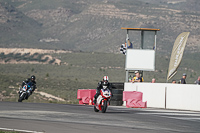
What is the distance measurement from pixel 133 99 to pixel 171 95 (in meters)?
2.16

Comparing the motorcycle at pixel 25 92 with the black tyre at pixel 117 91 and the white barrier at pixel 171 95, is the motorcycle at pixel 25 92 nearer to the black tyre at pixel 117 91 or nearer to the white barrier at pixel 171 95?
the black tyre at pixel 117 91

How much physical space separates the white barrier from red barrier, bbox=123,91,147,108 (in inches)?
17.4

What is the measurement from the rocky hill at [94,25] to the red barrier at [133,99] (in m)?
110

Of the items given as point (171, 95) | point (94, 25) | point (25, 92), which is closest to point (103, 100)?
point (171, 95)

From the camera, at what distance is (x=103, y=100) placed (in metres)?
18.8

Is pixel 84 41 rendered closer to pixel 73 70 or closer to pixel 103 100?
pixel 73 70

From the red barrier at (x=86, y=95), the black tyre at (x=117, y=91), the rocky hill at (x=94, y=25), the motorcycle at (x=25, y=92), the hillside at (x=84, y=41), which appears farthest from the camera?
the rocky hill at (x=94, y=25)

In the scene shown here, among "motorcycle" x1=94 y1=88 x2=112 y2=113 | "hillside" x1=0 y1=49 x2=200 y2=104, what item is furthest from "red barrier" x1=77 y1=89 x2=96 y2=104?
"hillside" x1=0 y1=49 x2=200 y2=104

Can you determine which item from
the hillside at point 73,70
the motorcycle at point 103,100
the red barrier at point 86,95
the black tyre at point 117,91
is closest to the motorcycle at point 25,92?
the red barrier at point 86,95

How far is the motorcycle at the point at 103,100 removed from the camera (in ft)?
61.6

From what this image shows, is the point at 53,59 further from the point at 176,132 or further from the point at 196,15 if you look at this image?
the point at 176,132

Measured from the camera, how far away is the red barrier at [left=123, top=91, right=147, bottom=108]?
24.0 m

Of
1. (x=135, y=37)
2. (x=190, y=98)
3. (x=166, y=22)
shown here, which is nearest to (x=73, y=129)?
(x=190, y=98)

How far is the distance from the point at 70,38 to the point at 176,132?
15566cm
